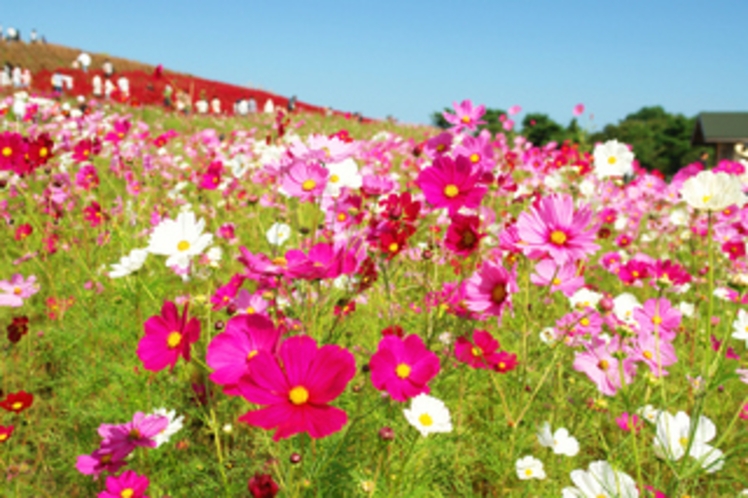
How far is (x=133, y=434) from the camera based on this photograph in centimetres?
119

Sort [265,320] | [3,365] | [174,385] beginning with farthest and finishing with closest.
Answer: [3,365]
[174,385]
[265,320]

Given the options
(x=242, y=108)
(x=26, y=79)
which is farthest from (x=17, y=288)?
(x=242, y=108)

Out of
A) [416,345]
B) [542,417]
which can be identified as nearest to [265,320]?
[416,345]

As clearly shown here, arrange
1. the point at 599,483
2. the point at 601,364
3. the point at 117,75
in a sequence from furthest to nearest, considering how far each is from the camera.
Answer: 1. the point at 117,75
2. the point at 601,364
3. the point at 599,483

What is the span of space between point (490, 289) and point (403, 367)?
0.33 metres

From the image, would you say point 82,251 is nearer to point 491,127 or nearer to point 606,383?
point 606,383

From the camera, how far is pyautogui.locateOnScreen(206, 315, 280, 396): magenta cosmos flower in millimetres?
859

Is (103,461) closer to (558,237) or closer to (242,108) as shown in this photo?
(558,237)

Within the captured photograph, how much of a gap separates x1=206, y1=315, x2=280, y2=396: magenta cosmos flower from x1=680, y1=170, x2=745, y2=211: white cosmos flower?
2.83 feet

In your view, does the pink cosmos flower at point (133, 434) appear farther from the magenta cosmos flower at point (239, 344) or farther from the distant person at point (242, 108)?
the distant person at point (242, 108)

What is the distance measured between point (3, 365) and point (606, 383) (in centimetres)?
228

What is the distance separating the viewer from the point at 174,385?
1787 mm

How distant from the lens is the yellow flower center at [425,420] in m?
1.09

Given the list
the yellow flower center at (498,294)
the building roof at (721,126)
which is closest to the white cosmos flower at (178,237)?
the yellow flower center at (498,294)
